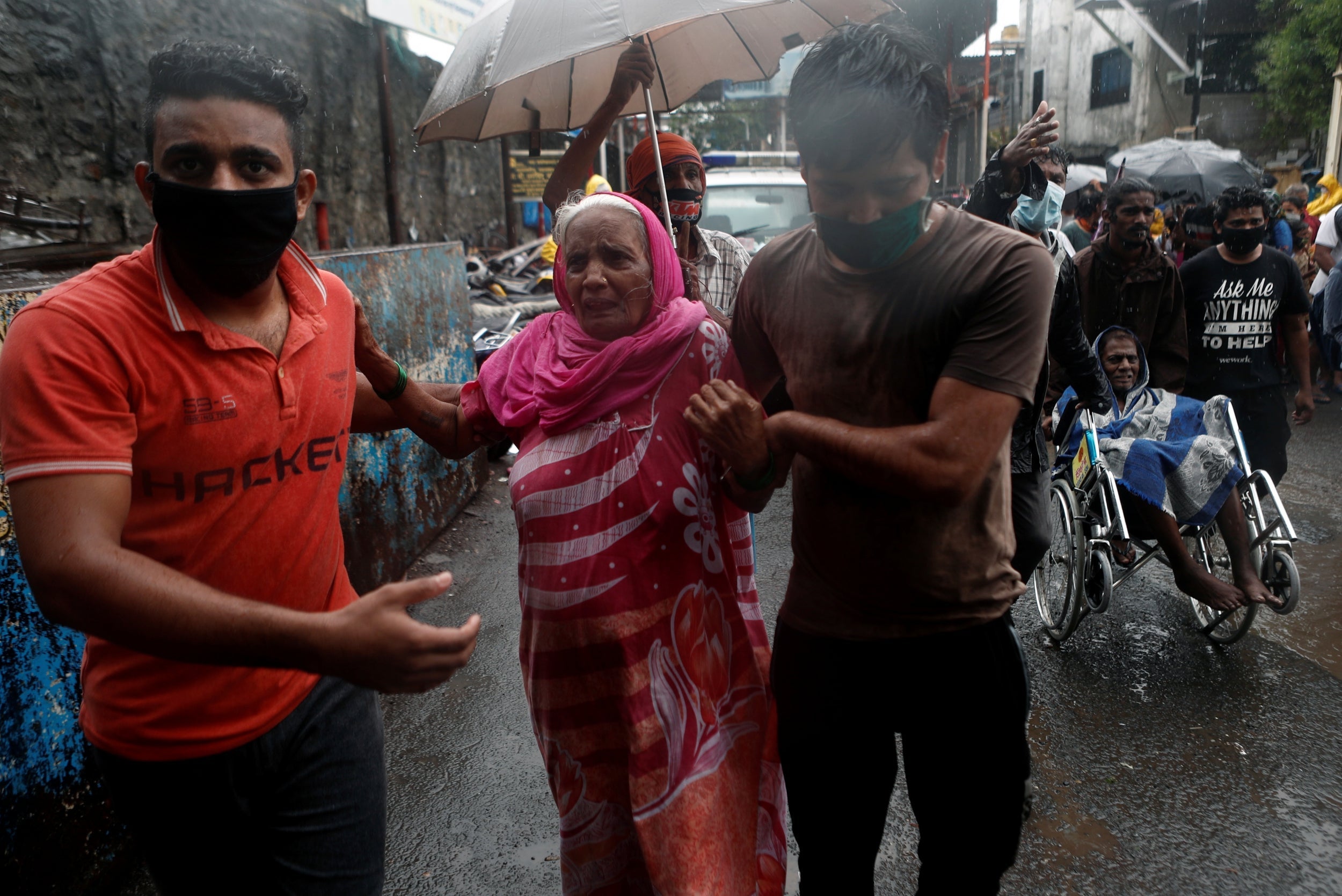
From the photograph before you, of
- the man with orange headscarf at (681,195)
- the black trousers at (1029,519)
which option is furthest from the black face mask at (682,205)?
the black trousers at (1029,519)

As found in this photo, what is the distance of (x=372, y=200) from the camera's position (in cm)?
1034

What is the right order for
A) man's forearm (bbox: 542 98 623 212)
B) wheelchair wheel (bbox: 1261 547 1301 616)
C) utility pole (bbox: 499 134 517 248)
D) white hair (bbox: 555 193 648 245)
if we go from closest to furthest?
white hair (bbox: 555 193 648 245), man's forearm (bbox: 542 98 623 212), wheelchair wheel (bbox: 1261 547 1301 616), utility pole (bbox: 499 134 517 248)

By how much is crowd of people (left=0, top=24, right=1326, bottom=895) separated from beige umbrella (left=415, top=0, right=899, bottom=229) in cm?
42

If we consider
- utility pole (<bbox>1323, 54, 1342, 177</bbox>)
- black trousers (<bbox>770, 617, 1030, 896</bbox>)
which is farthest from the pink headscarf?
utility pole (<bbox>1323, 54, 1342, 177</bbox>)

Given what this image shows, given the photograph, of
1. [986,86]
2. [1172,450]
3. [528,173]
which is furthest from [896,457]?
[986,86]

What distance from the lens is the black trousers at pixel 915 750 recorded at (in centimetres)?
178

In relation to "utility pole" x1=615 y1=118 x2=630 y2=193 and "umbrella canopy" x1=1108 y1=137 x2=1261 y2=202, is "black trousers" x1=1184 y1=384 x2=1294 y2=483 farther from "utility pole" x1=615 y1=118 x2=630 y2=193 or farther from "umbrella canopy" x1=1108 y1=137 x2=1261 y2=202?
"utility pole" x1=615 y1=118 x2=630 y2=193

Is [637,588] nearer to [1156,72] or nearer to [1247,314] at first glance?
[1247,314]

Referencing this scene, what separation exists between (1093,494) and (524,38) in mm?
2961

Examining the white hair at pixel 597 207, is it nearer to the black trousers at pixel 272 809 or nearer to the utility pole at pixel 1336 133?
the black trousers at pixel 272 809

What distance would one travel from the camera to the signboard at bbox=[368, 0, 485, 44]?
32.3 ft

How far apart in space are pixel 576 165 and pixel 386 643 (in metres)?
2.67

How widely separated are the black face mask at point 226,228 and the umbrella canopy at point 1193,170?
9.98m

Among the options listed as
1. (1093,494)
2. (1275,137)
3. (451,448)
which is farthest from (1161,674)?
(1275,137)
